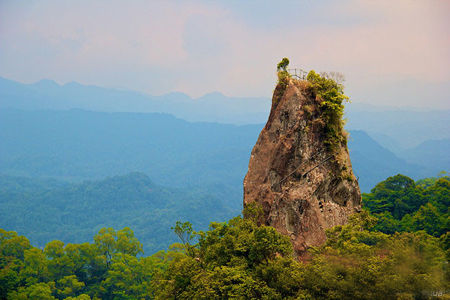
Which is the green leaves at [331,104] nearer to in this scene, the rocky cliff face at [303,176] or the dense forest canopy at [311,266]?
the rocky cliff face at [303,176]

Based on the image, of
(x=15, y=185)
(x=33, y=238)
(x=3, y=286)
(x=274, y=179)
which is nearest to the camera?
(x=274, y=179)

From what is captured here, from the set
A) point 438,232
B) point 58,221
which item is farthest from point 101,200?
point 438,232

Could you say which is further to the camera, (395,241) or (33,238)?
(33,238)

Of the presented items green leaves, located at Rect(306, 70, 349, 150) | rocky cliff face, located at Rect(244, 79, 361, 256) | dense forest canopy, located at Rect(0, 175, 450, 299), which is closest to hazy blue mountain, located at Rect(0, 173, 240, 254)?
dense forest canopy, located at Rect(0, 175, 450, 299)

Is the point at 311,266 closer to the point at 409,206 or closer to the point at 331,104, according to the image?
the point at 331,104

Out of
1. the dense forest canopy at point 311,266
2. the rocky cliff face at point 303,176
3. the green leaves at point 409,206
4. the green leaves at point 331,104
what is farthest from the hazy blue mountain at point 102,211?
the green leaves at point 331,104

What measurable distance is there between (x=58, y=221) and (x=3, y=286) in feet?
463

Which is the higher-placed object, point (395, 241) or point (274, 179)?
point (274, 179)

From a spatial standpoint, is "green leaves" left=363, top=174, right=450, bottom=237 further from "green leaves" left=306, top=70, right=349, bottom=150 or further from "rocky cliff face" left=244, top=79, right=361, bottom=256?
"green leaves" left=306, top=70, right=349, bottom=150

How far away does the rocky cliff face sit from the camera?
16859 millimetres

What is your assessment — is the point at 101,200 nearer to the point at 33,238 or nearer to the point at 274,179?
the point at 33,238

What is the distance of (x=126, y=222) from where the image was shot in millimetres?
164750

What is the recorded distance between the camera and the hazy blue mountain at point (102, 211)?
14762 cm

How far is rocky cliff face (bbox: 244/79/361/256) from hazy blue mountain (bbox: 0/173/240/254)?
122 meters
